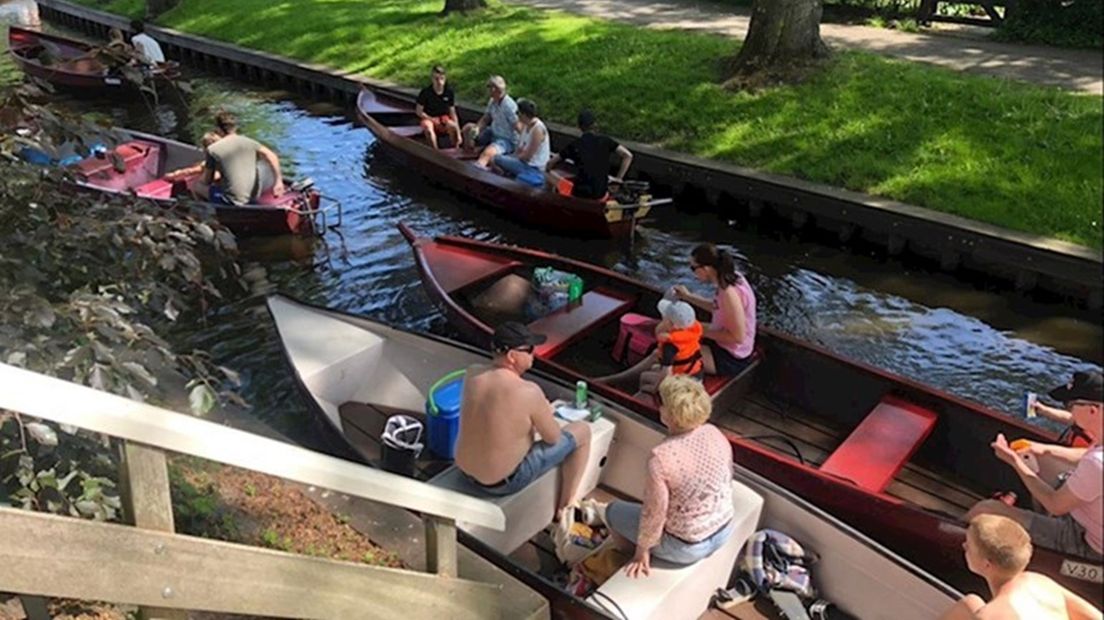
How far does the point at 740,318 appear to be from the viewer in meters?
5.54

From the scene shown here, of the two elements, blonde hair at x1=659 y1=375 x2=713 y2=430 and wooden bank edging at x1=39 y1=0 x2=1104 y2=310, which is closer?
wooden bank edging at x1=39 y1=0 x2=1104 y2=310

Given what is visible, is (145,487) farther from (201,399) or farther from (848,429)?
(848,429)

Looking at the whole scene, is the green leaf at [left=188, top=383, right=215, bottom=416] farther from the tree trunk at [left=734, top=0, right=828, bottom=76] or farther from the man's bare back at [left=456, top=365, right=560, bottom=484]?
the tree trunk at [left=734, top=0, right=828, bottom=76]

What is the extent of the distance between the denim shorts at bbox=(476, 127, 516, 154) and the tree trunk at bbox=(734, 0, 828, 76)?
4223 millimetres

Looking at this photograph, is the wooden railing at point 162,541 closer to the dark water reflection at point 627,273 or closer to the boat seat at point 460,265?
the dark water reflection at point 627,273

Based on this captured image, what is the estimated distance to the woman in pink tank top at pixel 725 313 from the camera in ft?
17.6

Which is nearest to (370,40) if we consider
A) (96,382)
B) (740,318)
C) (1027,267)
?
(740,318)

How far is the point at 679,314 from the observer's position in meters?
5.44

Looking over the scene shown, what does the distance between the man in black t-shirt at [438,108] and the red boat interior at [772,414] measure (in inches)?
55.1

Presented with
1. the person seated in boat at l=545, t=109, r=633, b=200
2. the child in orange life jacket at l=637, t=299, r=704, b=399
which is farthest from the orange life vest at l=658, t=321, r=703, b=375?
the person seated in boat at l=545, t=109, r=633, b=200

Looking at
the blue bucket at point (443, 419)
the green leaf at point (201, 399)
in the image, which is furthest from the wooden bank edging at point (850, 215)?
the green leaf at point (201, 399)

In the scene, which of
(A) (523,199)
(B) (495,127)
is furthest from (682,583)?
(A) (523,199)

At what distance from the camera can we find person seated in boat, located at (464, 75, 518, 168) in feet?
20.1

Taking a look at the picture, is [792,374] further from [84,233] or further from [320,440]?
[84,233]
